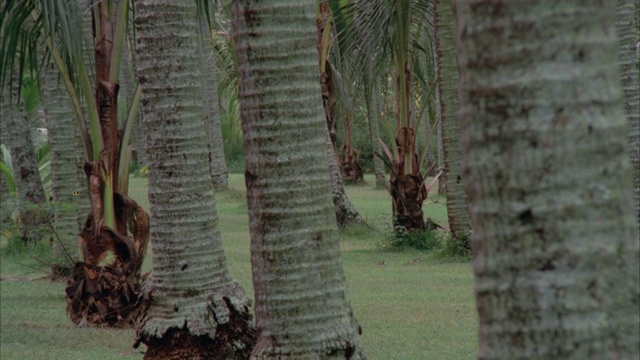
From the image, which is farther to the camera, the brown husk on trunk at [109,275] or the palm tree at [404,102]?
the palm tree at [404,102]

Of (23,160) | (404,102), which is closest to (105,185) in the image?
(23,160)

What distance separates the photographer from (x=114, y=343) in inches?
344

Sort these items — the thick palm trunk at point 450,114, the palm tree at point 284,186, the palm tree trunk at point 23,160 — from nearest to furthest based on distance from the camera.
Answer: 1. the palm tree at point 284,186
2. the thick palm trunk at point 450,114
3. the palm tree trunk at point 23,160

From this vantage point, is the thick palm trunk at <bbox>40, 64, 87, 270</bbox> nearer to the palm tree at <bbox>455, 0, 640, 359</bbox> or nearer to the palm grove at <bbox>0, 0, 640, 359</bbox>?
the palm grove at <bbox>0, 0, 640, 359</bbox>

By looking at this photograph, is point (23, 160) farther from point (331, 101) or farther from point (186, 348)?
point (186, 348)

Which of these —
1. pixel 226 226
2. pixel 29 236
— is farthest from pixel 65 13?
pixel 226 226

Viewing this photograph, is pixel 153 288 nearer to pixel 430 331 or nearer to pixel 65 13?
pixel 65 13

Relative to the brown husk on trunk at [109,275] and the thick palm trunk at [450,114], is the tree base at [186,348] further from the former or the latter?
the thick palm trunk at [450,114]

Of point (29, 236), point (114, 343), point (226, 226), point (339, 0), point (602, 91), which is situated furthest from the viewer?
point (226, 226)

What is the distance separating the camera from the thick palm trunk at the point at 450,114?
13.4m

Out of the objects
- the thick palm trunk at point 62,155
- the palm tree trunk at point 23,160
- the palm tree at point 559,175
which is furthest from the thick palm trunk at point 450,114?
the palm tree at point 559,175

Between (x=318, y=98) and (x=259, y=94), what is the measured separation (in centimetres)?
31

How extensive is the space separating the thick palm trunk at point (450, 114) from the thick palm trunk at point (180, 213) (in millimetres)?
6439

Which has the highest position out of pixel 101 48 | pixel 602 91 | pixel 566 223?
pixel 101 48
